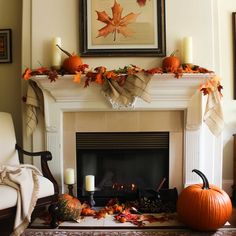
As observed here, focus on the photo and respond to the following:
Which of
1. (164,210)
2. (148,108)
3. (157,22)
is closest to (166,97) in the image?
(148,108)

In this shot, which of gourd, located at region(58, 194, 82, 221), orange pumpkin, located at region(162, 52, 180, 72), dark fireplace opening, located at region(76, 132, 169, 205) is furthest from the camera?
dark fireplace opening, located at region(76, 132, 169, 205)

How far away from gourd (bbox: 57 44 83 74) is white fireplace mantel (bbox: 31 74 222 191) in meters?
0.08

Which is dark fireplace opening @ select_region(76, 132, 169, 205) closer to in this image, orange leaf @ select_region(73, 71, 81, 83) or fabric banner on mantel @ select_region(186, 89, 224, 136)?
fabric banner on mantel @ select_region(186, 89, 224, 136)

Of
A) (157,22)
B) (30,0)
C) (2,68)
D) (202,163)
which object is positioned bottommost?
(202,163)

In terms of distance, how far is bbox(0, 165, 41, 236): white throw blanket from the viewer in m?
2.23

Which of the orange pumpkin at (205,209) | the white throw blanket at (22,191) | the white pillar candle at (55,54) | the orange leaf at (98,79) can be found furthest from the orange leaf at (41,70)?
the orange pumpkin at (205,209)

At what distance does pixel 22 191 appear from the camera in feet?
7.35

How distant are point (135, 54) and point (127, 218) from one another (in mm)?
1456

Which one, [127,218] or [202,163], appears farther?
[202,163]

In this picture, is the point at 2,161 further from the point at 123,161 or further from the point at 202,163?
the point at 202,163

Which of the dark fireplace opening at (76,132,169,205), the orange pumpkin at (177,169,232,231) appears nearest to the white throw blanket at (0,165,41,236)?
the dark fireplace opening at (76,132,169,205)

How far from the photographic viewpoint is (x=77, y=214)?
271 cm

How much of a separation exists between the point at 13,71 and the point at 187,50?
5.65 feet

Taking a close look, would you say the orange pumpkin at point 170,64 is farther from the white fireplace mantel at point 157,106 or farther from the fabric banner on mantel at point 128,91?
the fabric banner on mantel at point 128,91
